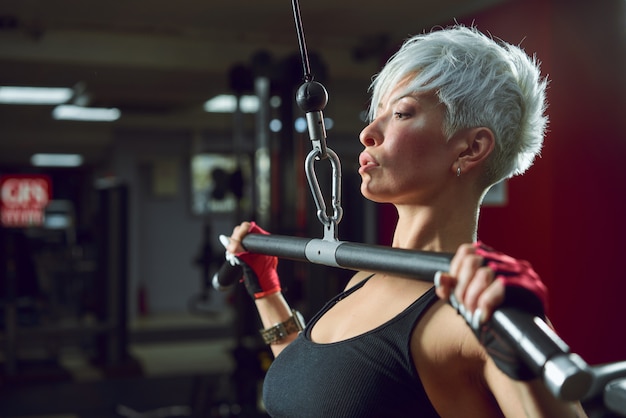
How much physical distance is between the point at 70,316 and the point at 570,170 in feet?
22.0

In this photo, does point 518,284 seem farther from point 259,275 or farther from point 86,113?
Result: point 86,113

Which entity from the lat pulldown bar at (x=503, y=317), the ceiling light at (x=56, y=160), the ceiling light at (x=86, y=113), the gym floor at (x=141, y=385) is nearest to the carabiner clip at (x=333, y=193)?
the lat pulldown bar at (x=503, y=317)

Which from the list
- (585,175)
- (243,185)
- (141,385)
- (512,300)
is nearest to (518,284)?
(512,300)

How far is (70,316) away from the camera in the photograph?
348 inches

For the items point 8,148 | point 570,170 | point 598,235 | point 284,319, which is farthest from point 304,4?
point 8,148

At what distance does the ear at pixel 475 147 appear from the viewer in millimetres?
987

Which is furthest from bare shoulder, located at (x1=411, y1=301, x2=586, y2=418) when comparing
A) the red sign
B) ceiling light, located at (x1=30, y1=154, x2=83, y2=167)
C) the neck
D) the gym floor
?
the red sign

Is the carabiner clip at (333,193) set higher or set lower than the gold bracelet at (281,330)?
higher

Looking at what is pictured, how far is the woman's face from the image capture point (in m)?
0.98

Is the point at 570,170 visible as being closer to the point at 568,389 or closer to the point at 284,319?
the point at 284,319

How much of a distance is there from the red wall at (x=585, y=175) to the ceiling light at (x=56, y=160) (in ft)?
36.4

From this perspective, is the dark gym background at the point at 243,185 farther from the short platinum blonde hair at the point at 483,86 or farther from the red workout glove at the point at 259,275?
the short platinum blonde hair at the point at 483,86

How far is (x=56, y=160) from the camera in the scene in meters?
15.0

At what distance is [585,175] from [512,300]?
3.43 metres
